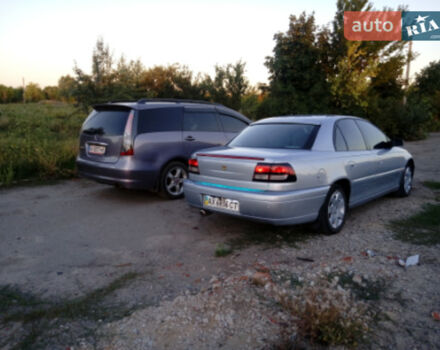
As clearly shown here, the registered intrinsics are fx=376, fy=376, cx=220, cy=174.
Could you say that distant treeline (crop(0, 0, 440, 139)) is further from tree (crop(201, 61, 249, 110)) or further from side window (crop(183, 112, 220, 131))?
side window (crop(183, 112, 220, 131))

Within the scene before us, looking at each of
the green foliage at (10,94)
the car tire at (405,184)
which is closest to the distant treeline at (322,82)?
the car tire at (405,184)

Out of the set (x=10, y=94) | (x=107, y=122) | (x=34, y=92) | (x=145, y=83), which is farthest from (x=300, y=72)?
(x=34, y=92)

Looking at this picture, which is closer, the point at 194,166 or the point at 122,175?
the point at 194,166

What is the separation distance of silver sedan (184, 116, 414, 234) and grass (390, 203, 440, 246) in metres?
0.64

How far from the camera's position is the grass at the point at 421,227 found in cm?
474

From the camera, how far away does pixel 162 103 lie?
23.2ft

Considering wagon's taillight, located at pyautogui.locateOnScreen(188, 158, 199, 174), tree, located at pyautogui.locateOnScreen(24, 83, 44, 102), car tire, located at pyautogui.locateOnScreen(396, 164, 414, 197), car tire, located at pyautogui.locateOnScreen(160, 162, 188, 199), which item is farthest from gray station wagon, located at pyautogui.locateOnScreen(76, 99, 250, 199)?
tree, located at pyautogui.locateOnScreen(24, 83, 44, 102)

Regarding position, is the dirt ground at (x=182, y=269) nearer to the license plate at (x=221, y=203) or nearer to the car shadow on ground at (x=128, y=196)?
the car shadow on ground at (x=128, y=196)

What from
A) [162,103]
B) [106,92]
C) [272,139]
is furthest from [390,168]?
[106,92]

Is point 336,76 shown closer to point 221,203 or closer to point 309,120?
point 309,120

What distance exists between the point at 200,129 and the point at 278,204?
374 centimetres

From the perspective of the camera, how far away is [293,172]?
425 cm

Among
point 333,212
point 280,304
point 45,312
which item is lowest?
point 45,312

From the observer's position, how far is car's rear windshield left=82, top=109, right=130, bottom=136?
6.45 m
